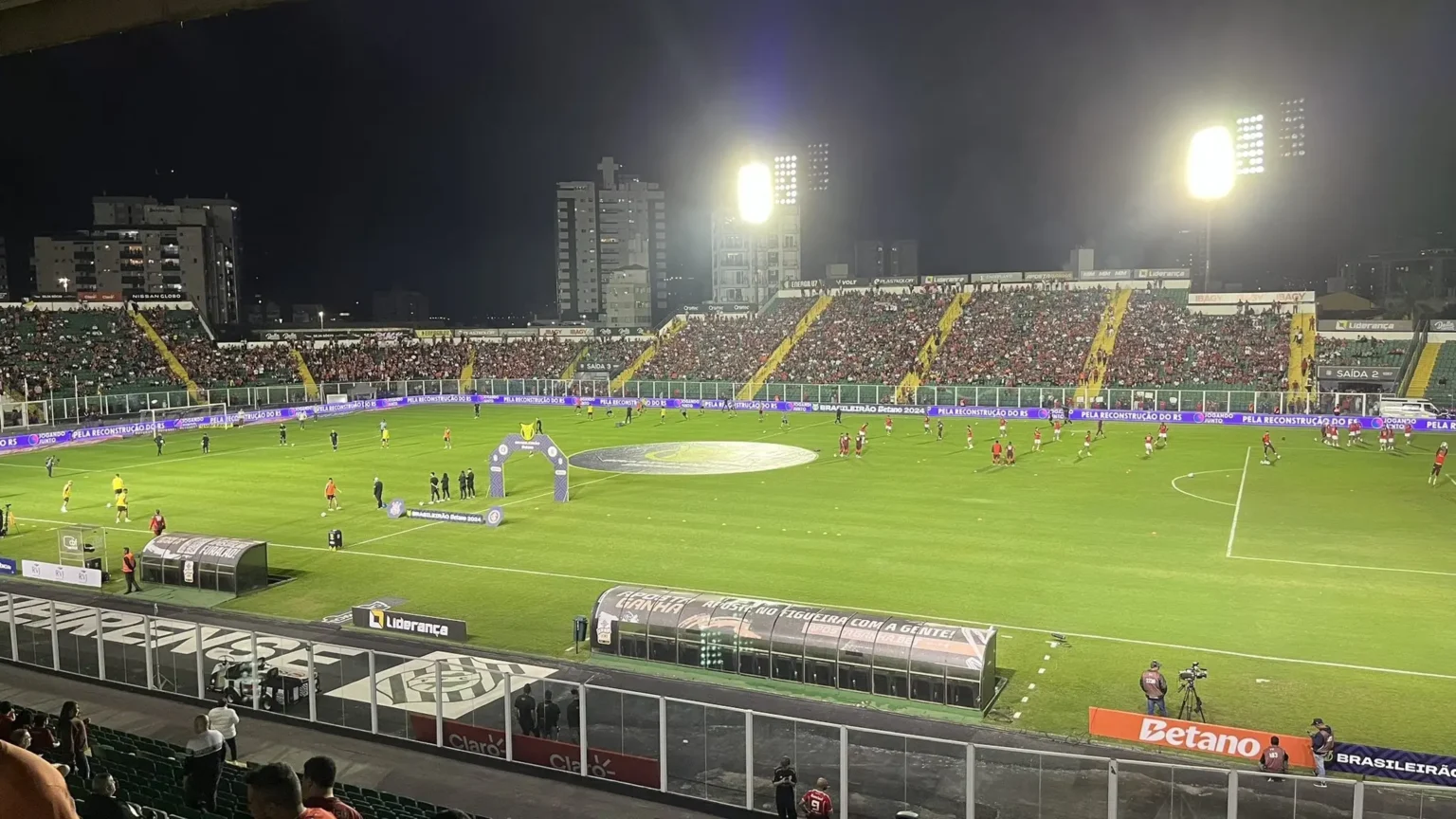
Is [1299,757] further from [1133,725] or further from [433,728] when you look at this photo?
[433,728]

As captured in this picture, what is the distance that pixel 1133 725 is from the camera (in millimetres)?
16047

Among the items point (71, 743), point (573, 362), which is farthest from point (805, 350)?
point (71, 743)

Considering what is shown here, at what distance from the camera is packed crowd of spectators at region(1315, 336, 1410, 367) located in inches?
2707

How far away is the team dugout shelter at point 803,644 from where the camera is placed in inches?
711

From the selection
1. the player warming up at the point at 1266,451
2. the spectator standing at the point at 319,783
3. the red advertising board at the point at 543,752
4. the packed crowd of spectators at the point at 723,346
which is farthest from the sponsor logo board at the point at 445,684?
the packed crowd of spectators at the point at 723,346

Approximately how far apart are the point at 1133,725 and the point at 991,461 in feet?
109

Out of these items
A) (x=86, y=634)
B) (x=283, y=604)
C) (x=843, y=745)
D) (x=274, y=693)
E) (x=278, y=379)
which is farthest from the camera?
(x=278, y=379)

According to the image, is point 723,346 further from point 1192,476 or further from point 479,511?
point 479,511

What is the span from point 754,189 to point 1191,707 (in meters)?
101

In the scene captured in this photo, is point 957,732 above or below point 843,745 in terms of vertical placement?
below

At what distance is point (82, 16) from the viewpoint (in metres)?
10.6

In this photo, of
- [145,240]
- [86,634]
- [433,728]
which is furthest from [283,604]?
[145,240]

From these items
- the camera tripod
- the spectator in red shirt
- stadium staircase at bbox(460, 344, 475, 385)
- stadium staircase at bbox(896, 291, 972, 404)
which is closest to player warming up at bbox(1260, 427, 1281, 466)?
stadium staircase at bbox(896, 291, 972, 404)

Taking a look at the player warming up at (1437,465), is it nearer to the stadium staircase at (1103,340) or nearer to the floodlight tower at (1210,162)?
the stadium staircase at (1103,340)
